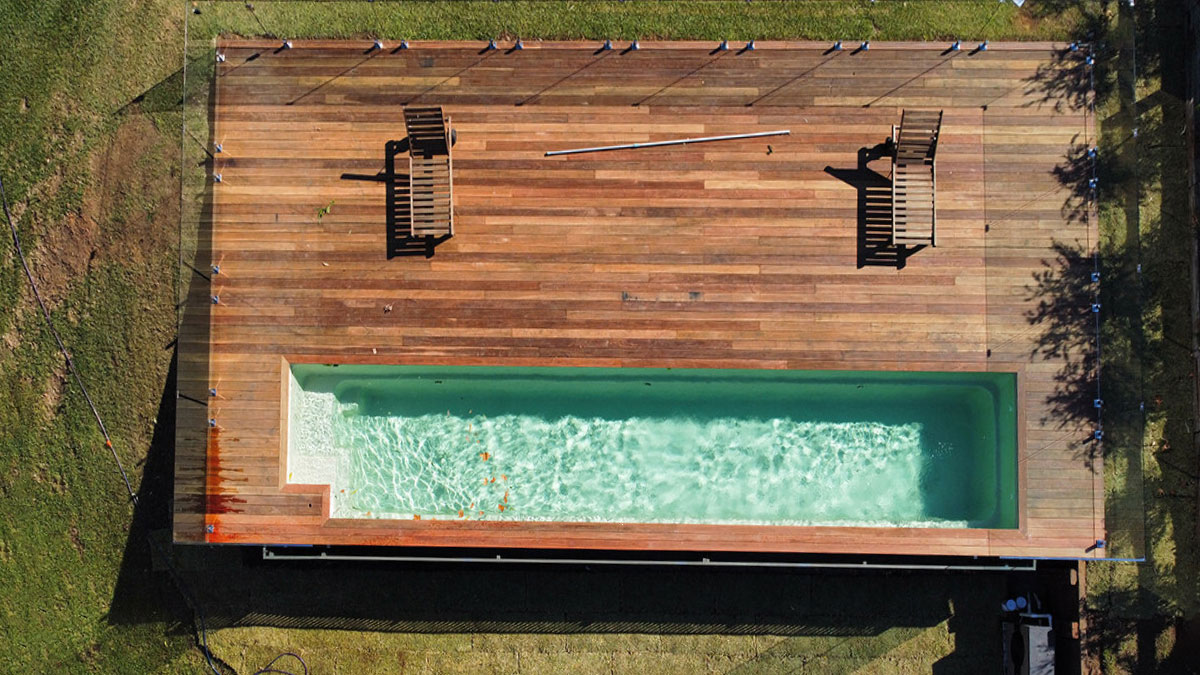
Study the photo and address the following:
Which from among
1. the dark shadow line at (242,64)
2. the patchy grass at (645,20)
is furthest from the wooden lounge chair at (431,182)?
the dark shadow line at (242,64)

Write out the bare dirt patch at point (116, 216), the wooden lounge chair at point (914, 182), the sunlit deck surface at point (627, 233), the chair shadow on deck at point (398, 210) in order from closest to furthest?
1. the wooden lounge chair at point (914, 182)
2. the sunlit deck surface at point (627, 233)
3. the chair shadow on deck at point (398, 210)
4. the bare dirt patch at point (116, 216)

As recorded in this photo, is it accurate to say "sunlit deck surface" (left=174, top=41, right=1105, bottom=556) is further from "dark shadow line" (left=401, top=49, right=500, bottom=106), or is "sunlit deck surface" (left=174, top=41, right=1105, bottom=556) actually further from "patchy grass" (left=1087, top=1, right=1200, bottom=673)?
"patchy grass" (left=1087, top=1, right=1200, bottom=673)

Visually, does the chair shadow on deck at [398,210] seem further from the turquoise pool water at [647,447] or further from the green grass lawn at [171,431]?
the green grass lawn at [171,431]

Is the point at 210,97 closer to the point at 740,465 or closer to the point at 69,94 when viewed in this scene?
the point at 69,94

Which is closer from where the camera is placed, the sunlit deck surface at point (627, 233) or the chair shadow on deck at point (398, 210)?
the sunlit deck surface at point (627, 233)

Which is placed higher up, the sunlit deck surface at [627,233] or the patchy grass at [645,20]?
the patchy grass at [645,20]

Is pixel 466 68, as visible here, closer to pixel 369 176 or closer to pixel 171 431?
pixel 369 176

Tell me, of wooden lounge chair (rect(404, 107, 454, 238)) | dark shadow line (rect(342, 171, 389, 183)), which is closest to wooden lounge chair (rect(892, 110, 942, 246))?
wooden lounge chair (rect(404, 107, 454, 238))
